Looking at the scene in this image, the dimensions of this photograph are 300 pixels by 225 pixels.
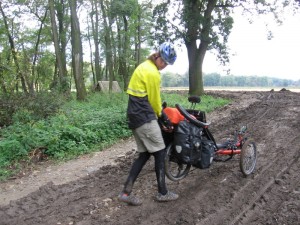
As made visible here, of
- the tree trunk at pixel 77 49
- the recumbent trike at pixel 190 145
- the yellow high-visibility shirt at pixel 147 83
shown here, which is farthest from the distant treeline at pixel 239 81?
the yellow high-visibility shirt at pixel 147 83

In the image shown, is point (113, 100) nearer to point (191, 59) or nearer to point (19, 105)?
point (19, 105)

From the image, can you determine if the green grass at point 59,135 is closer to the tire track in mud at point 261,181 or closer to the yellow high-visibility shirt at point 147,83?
the yellow high-visibility shirt at point 147,83

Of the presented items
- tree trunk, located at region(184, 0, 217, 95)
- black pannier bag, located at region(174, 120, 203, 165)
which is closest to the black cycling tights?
black pannier bag, located at region(174, 120, 203, 165)

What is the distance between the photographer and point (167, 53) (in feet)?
14.6

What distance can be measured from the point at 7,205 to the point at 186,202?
2782mm

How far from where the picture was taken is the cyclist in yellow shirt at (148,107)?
4344mm

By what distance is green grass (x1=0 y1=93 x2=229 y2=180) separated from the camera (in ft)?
23.2

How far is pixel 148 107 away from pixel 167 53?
2.73 feet

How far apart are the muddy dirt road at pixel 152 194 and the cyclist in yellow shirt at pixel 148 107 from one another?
48 centimetres

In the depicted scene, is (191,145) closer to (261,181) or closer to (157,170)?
(157,170)

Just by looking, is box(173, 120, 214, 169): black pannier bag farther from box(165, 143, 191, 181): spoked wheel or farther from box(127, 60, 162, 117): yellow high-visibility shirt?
box(127, 60, 162, 117): yellow high-visibility shirt

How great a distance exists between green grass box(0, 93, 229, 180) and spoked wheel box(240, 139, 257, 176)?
154 inches

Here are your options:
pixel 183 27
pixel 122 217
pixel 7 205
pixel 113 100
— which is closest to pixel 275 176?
A: pixel 122 217

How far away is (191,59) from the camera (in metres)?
20.1
